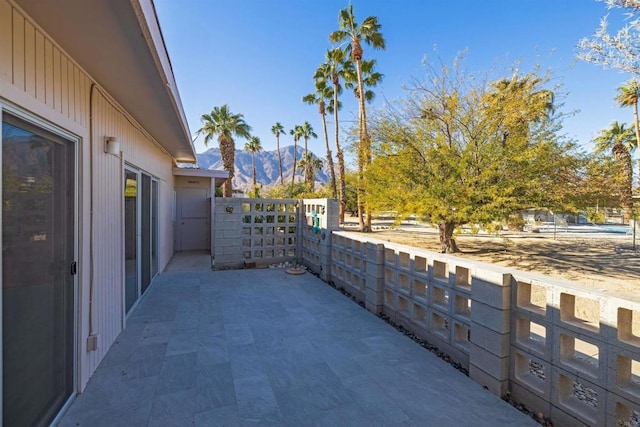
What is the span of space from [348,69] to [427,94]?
9.36m

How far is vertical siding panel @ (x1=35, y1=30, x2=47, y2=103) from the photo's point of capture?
75.8 inches

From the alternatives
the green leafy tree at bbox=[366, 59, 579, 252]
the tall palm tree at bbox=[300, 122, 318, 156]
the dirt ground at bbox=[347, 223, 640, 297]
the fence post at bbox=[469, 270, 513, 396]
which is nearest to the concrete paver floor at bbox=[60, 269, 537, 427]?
the fence post at bbox=[469, 270, 513, 396]

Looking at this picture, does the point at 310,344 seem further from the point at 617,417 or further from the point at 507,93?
the point at 507,93

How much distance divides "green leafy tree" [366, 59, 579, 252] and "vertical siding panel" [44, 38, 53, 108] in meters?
6.92

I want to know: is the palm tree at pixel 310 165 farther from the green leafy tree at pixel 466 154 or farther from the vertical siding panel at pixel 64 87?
the vertical siding panel at pixel 64 87

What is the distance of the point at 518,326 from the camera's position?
90.4 inches

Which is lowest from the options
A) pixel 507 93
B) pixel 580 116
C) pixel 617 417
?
pixel 617 417

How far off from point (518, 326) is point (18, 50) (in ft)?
12.4

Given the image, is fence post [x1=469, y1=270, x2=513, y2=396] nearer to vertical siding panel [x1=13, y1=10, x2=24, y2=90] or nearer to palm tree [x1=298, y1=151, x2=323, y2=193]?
vertical siding panel [x1=13, y1=10, x2=24, y2=90]

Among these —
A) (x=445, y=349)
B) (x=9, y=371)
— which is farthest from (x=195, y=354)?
(x=445, y=349)

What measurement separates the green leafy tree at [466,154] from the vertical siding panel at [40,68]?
6.98 m

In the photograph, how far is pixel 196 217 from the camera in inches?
392

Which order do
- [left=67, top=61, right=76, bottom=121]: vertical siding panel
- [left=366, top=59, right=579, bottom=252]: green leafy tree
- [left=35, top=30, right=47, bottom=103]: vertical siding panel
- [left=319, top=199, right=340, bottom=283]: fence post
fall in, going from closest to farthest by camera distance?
[left=35, top=30, right=47, bottom=103]: vertical siding panel → [left=67, top=61, right=76, bottom=121]: vertical siding panel → [left=319, top=199, right=340, bottom=283]: fence post → [left=366, top=59, right=579, bottom=252]: green leafy tree

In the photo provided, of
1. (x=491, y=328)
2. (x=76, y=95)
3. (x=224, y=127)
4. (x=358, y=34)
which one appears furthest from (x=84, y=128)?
(x=224, y=127)
